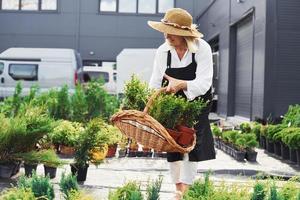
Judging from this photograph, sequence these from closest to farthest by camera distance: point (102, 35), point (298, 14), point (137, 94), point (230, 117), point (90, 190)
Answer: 1. point (137, 94)
2. point (90, 190)
3. point (298, 14)
4. point (230, 117)
5. point (102, 35)

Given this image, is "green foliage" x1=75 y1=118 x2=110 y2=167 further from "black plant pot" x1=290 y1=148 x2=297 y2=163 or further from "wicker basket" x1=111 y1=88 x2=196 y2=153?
"black plant pot" x1=290 y1=148 x2=297 y2=163

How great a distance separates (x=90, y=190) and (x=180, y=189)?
168 centimetres

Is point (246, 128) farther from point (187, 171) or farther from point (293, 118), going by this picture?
point (187, 171)

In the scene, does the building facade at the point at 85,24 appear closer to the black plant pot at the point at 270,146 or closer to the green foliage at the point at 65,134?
the black plant pot at the point at 270,146

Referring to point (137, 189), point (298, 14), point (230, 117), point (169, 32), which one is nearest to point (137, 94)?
point (169, 32)

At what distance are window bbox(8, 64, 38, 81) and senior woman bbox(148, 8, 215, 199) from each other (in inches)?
731

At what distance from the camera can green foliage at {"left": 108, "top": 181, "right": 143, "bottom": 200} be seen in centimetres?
324

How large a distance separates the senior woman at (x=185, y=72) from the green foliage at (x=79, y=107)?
7.27m

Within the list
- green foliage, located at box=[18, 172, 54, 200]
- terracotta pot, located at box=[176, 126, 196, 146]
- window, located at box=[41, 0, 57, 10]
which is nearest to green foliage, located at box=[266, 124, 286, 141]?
terracotta pot, located at box=[176, 126, 196, 146]

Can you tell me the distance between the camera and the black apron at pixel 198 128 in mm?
4699

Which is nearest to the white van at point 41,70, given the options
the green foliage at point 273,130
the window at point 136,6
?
the window at point 136,6

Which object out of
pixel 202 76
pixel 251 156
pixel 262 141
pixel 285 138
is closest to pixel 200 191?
pixel 202 76

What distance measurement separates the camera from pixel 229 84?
19875mm

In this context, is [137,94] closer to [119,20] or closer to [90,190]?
[90,190]
